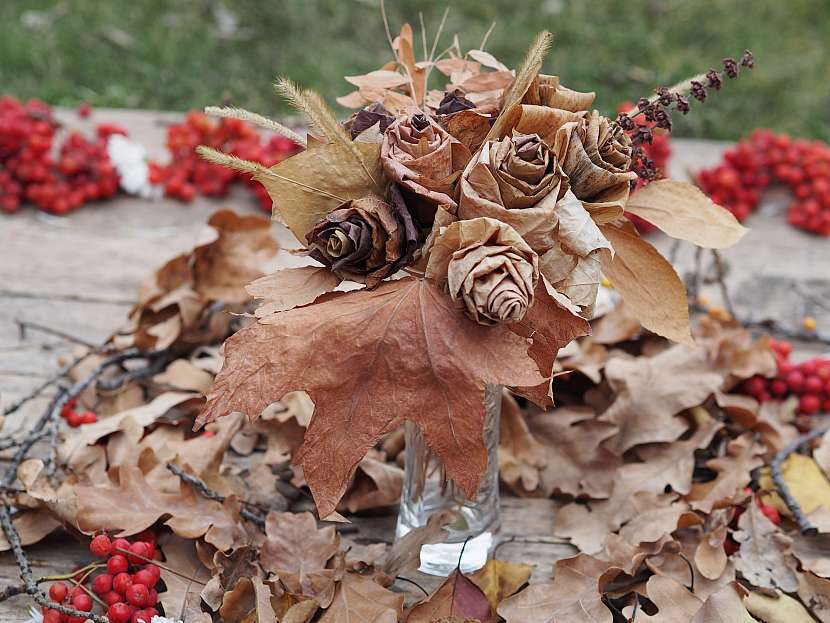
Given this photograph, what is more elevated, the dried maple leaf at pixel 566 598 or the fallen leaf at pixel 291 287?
the fallen leaf at pixel 291 287

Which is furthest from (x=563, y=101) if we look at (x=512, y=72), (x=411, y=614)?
(x=411, y=614)

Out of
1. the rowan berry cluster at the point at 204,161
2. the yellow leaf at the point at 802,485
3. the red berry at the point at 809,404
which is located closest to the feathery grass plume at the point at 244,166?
the yellow leaf at the point at 802,485

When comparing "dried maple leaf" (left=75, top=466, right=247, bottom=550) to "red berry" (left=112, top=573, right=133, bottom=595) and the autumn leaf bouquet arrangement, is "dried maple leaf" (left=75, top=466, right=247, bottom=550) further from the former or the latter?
the autumn leaf bouquet arrangement

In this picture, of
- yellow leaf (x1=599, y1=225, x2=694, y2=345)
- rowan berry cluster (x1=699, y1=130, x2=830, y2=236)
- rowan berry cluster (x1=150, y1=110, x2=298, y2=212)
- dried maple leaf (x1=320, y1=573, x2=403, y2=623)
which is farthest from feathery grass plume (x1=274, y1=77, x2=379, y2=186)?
rowan berry cluster (x1=699, y1=130, x2=830, y2=236)

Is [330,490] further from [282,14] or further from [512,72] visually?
[282,14]

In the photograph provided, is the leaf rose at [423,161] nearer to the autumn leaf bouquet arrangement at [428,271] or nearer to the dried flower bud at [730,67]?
the autumn leaf bouquet arrangement at [428,271]
